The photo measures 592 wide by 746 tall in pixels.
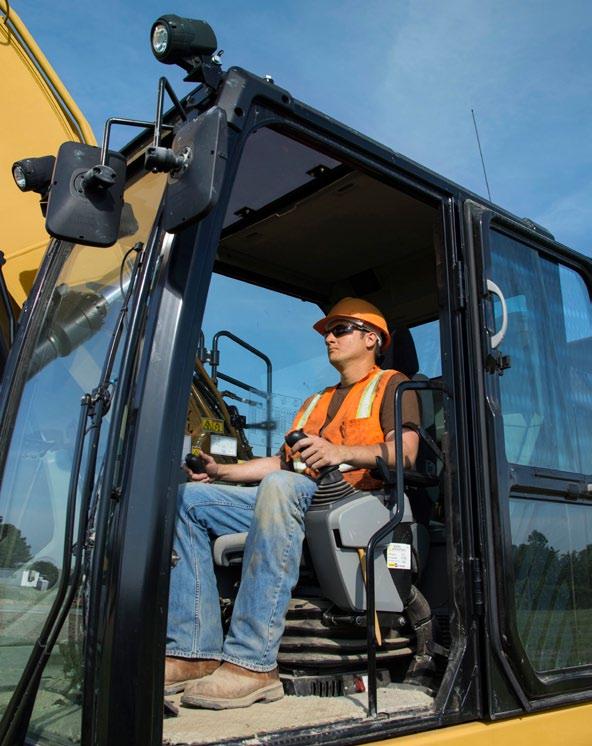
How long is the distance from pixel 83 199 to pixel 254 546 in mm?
1146

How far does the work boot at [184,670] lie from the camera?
231 centimetres

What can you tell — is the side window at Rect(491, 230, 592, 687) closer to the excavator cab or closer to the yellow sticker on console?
the excavator cab

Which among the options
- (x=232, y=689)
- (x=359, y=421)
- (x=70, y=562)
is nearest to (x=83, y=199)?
(x=70, y=562)

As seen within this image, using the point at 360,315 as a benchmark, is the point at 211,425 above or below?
below

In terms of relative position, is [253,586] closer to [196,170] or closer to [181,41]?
[196,170]

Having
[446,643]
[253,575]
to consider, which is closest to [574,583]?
[446,643]

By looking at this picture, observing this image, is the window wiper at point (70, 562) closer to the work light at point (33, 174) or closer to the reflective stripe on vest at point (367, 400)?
the work light at point (33, 174)

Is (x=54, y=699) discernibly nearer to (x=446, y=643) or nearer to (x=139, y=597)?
(x=139, y=597)

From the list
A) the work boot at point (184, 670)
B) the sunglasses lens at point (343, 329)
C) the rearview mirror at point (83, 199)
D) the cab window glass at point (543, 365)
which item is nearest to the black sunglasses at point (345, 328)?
the sunglasses lens at point (343, 329)

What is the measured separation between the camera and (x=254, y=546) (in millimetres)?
2398

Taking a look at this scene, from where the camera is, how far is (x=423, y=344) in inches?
143

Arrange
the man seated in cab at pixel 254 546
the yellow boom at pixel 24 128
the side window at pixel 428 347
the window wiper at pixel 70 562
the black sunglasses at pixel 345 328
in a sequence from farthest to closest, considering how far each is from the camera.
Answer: the side window at pixel 428 347 → the black sunglasses at pixel 345 328 → the yellow boom at pixel 24 128 → the man seated in cab at pixel 254 546 → the window wiper at pixel 70 562

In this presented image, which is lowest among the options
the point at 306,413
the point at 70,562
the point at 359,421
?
the point at 70,562

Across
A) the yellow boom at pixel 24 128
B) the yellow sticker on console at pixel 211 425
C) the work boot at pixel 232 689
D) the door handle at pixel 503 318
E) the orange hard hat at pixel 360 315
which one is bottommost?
the work boot at pixel 232 689
